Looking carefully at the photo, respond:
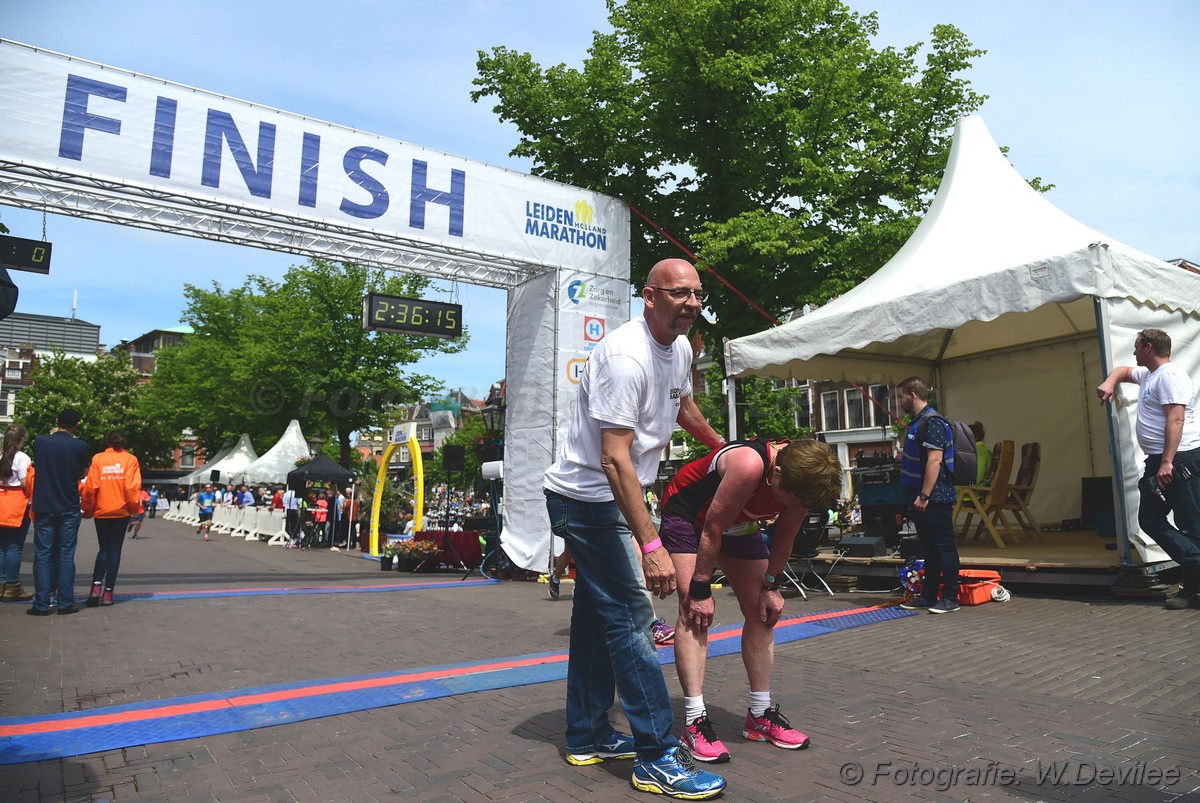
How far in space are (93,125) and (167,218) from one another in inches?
50.4

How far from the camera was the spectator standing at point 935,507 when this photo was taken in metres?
6.69

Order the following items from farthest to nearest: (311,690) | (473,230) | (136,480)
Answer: (473,230) → (136,480) → (311,690)

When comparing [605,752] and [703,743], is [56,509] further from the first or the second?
[703,743]

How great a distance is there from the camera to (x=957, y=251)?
8883 millimetres

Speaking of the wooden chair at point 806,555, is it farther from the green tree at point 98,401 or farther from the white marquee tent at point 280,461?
the green tree at point 98,401

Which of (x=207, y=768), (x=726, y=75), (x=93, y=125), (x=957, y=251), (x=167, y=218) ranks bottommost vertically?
(x=207, y=768)

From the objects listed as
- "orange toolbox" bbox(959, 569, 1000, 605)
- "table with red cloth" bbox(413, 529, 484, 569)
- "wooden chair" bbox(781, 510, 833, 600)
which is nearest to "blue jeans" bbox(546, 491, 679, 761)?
"orange toolbox" bbox(959, 569, 1000, 605)

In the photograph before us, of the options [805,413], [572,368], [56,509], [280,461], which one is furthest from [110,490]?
[805,413]

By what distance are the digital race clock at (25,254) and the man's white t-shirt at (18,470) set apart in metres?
2.61

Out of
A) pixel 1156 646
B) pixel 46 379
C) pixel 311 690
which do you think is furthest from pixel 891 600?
pixel 46 379

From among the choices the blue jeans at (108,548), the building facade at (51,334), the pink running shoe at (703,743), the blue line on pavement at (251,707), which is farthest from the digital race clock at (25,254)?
the building facade at (51,334)

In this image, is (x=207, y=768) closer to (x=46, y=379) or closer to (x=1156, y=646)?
(x=1156, y=646)

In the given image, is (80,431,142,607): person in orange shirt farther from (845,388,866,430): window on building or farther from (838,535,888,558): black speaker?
(845,388,866,430): window on building

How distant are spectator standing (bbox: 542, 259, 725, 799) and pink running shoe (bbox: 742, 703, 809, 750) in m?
0.57
